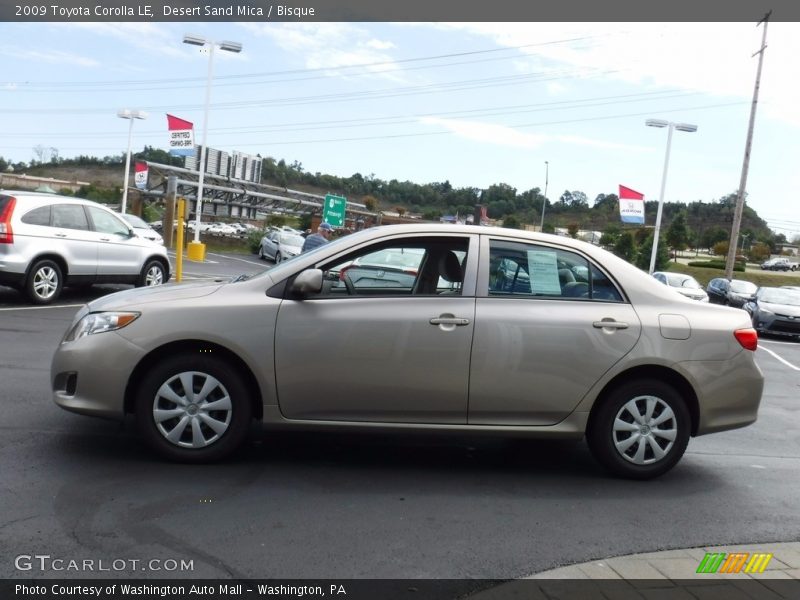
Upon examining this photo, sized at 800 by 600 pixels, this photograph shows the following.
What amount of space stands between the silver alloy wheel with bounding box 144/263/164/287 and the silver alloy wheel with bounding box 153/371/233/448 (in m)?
9.32

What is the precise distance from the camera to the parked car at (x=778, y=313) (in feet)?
61.4

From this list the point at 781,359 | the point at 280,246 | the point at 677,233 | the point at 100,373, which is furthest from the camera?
the point at 677,233

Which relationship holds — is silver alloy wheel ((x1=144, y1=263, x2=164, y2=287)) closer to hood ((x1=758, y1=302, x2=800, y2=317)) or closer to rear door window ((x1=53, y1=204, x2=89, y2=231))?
rear door window ((x1=53, y1=204, x2=89, y2=231))

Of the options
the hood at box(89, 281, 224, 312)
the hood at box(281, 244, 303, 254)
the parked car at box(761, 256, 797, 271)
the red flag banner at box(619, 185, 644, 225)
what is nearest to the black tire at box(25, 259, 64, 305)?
the hood at box(89, 281, 224, 312)

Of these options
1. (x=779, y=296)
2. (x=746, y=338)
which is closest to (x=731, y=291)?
(x=779, y=296)

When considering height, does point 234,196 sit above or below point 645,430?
above

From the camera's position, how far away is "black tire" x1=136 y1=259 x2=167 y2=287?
13.4 m

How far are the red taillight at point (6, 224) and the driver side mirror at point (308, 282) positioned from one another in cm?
819

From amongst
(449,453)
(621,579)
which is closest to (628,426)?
(449,453)

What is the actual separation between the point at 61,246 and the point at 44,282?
2.03 feet

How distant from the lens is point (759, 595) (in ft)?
11.7

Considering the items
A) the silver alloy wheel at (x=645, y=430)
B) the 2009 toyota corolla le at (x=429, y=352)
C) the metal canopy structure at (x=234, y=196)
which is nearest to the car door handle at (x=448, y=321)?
the 2009 toyota corolla le at (x=429, y=352)

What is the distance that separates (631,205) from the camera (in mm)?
34094

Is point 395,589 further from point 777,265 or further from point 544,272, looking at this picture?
point 777,265
